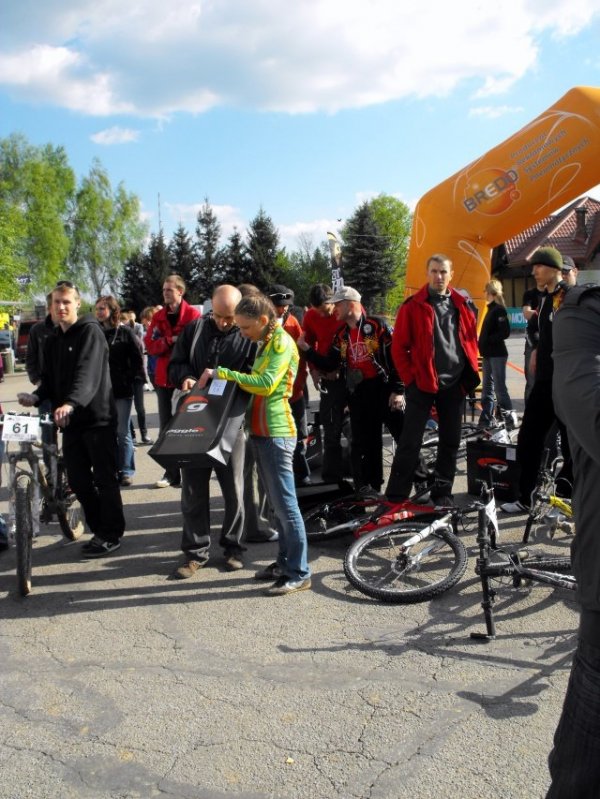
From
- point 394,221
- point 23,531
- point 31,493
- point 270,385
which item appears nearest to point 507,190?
point 270,385

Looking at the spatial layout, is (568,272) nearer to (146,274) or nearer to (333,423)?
(333,423)

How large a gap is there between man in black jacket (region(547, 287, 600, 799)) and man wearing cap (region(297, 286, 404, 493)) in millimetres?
4360

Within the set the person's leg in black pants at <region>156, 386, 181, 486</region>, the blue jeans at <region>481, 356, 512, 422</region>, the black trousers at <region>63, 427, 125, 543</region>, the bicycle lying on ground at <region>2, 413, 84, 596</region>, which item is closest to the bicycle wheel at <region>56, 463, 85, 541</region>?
the bicycle lying on ground at <region>2, 413, 84, 596</region>

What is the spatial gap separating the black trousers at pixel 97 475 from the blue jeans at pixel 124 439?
2.16 metres

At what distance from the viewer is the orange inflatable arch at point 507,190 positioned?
959 centimetres

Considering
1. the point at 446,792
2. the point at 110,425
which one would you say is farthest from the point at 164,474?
the point at 446,792

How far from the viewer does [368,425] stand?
654 centimetres

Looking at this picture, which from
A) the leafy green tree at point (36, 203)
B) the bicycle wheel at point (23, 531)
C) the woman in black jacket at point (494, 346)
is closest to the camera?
the bicycle wheel at point (23, 531)

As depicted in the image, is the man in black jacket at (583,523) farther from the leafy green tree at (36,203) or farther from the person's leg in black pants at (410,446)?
the leafy green tree at (36,203)

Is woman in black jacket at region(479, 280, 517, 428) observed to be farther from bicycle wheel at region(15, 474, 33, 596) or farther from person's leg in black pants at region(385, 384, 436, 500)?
bicycle wheel at region(15, 474, 33, 596)

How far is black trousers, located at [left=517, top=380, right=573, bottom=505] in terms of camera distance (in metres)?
5.81

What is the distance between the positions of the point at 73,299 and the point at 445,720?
391 cm

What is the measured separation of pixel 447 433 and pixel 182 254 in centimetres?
5722

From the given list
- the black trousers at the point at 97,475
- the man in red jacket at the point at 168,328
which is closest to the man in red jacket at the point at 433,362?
the black trousers at the point at 97,475
